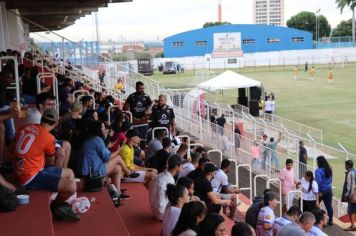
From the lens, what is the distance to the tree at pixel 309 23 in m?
121

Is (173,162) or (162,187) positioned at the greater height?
(173,162)

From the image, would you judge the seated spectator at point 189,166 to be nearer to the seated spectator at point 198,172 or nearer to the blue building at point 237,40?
the seated spectator at point 198,172

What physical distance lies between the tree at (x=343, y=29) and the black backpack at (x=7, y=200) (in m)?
118

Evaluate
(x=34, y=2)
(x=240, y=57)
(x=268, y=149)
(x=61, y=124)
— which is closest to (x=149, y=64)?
(x=240, y=57)

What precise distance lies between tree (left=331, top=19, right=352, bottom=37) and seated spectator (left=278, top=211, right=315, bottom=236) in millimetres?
115660

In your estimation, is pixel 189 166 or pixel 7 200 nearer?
pixel 7 200

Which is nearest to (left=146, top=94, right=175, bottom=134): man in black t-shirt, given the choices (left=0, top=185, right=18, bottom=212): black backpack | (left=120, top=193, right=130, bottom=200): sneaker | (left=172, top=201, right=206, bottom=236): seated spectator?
(left=120, top=193, right=130, bottom=200): sneaker

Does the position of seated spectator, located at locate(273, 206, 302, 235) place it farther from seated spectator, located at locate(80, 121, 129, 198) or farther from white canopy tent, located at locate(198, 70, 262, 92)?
white canopy tent, located at locate(198, 70, 262, 92)

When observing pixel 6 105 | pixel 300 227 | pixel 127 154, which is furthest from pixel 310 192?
pixel 6 105

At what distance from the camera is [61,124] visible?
26.2 ft

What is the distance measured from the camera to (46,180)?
206 inches

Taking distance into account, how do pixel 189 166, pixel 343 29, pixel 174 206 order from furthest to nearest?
pixel 343 29 < pixel 189 166 < pixel 174 206

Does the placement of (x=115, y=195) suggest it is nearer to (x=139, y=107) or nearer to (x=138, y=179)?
(x=138, y=179)

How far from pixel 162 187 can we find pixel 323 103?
2677 centimetres
